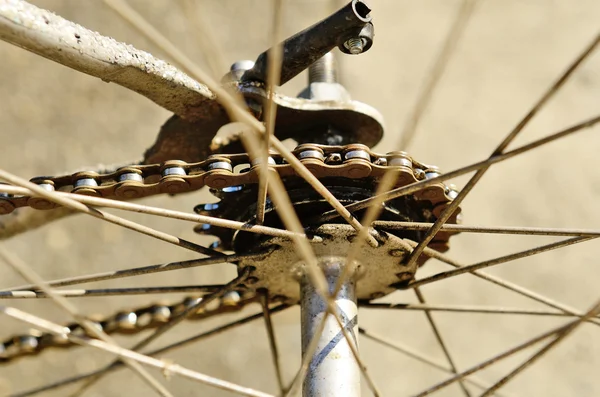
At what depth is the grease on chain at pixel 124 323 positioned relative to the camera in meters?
1.46

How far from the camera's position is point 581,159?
2.75 metres

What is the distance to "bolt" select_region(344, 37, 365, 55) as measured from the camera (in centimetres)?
109

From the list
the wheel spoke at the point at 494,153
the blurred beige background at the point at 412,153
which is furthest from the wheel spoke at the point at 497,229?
the blurred beige background at the point at 412,153

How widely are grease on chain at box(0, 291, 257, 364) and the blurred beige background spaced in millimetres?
930

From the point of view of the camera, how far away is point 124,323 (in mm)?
1462

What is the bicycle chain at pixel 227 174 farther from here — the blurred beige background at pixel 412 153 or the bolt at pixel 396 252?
the blurred beige background at pixel 412 153

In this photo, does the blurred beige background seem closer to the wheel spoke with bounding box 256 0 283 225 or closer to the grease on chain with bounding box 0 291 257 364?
the grease on chain with bounding box 0 291 257 364

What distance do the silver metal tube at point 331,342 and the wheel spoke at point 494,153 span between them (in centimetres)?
10

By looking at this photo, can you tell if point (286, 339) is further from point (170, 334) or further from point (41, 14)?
point (41, 14)

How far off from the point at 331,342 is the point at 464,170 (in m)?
0.31

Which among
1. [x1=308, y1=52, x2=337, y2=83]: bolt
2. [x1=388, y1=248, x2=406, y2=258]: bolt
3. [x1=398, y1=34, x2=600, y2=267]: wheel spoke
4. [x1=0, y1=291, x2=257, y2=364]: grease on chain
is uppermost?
[x1=308, y1=52, x2=337, y2=83]: bolt

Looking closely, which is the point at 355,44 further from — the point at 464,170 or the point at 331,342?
the point at 331,342

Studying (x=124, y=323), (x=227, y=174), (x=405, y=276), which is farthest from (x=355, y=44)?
(x=124, y=323)

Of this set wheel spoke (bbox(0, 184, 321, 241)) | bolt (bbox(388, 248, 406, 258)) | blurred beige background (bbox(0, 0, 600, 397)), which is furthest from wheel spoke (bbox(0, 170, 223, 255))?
blurred beige background (bbox(0, 0, 600, 397))
